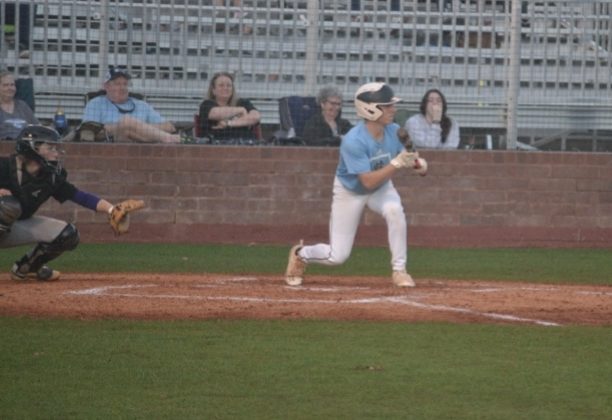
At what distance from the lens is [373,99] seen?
1169 centimetres

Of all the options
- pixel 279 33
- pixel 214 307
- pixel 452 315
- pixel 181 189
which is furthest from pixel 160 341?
pixel 279 33

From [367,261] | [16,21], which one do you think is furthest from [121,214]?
[16,21]

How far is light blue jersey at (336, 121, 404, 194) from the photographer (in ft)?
38.1

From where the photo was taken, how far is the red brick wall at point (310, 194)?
1692 cm

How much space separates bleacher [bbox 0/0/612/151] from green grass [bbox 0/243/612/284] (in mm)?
1989

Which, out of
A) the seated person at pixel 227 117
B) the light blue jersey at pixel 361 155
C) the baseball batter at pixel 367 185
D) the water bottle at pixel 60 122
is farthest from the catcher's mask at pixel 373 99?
the water bottle at pixel 60 122

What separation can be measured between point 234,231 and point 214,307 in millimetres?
6494

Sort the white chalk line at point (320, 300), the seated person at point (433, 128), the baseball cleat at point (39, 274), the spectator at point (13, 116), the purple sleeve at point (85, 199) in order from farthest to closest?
the seated person at point (433, 128), the spectator at point (13, 116), the baseball cleat at point (39, 274), the purple sleeve at point (85, 199), the white chalk line at point (320, 300)

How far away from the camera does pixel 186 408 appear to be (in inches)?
275

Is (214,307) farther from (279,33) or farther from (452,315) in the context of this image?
(279,33)

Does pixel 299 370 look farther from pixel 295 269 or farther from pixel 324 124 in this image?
pixel 324 124

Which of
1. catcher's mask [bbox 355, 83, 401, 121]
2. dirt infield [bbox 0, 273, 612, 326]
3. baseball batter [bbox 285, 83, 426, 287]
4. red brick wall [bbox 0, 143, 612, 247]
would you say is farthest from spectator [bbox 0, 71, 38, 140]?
catcher's mask [bbox 355, 83, 401, 121]

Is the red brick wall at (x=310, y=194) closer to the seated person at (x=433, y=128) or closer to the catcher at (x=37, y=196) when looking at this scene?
the seated person at (x=433, y=128)

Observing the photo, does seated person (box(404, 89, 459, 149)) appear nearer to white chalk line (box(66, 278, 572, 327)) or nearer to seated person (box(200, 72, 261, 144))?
seated person (box(200, 72, 261, 144))
